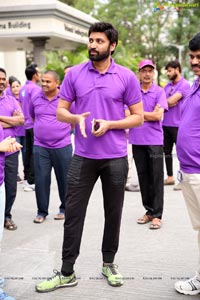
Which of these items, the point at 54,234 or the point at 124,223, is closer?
the point at 54,234

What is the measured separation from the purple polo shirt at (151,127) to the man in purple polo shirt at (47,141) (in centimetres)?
93

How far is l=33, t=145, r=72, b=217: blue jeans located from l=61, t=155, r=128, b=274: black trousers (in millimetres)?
1916

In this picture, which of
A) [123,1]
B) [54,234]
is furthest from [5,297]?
[123,1]

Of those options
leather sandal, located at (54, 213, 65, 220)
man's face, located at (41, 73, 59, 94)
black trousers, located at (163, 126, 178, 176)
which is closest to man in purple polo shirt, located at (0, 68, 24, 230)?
man's face, located at (41, 73, 59, 94)

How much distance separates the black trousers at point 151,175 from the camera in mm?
A: 5172

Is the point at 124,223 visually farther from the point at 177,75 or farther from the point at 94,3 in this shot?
the point at 94,3

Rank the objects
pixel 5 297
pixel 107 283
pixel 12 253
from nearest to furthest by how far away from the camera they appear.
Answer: pixel 5 297, pixel 107 283, pixel 12 253

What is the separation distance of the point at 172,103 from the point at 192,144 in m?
3.75

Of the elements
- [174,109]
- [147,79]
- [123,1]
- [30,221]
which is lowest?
[30,221]

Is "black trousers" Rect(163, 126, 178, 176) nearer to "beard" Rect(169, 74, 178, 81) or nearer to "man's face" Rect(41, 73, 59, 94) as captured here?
"beard" Rect(169, 74, 178, 81)

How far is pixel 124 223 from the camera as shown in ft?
17.6

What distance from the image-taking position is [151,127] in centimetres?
522

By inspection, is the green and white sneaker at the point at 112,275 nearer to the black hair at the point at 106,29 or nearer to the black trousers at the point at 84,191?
the black trousers at the point at 84,191

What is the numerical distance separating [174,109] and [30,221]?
304cm
